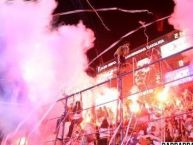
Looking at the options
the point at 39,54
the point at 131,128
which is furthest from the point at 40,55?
the point at 131,128

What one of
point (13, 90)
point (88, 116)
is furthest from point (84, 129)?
point (13, 90)

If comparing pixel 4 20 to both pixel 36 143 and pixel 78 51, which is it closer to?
pixel 78 51

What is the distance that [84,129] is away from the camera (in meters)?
5.52

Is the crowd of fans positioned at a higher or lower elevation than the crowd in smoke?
lower

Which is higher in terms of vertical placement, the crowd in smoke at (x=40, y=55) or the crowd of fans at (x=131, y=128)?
the crowd in smoke at (x=40, y=55)

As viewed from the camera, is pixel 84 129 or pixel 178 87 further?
pixel 178 87

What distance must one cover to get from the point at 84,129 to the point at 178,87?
5.74 metres

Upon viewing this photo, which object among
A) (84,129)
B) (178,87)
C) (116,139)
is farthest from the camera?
(178,87)

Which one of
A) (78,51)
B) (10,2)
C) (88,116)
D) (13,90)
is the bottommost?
(88,116)

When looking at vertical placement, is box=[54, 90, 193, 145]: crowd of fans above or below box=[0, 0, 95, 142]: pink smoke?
below

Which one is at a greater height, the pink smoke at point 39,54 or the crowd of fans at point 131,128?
the pink smoke at point 39,54

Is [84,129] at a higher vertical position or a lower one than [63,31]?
lower

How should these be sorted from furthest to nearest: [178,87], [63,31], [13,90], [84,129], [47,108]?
[178,87] → [13,90] → [63,31] → [47,108] → [84,129]

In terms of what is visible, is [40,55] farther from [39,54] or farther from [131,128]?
[131,128]
